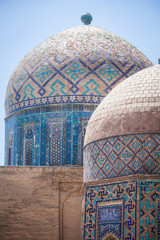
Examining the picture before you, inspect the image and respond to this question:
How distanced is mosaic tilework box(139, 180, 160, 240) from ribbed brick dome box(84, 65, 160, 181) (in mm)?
319

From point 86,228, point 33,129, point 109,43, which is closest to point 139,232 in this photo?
point 86,228

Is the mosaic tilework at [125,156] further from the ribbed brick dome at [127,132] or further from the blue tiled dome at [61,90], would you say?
the blue tiled dome at [61,90]

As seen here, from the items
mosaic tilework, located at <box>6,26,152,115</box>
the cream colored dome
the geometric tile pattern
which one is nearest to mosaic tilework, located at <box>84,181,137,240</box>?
the cream colored dome

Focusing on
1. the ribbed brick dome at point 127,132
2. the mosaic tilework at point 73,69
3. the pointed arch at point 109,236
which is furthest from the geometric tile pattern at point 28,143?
the pointed arch at point 109,236

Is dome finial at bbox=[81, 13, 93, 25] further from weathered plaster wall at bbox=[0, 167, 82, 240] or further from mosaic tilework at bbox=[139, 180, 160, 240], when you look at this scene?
mosaic tilework at bbox=[139, 180, 160, 240]

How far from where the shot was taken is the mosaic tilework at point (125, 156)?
13.2 metres

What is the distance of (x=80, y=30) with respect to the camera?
66.1 feet

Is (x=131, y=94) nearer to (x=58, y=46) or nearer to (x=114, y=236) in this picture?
(x=114, y=236)

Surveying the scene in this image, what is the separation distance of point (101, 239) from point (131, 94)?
2.99m

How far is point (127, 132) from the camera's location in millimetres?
13594

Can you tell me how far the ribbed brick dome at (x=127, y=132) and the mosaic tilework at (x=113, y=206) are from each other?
0.94 feet

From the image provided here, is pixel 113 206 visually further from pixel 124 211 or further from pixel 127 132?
pixel 127 132

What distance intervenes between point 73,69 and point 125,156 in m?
6.15

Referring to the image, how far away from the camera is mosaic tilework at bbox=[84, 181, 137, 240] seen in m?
12.9
